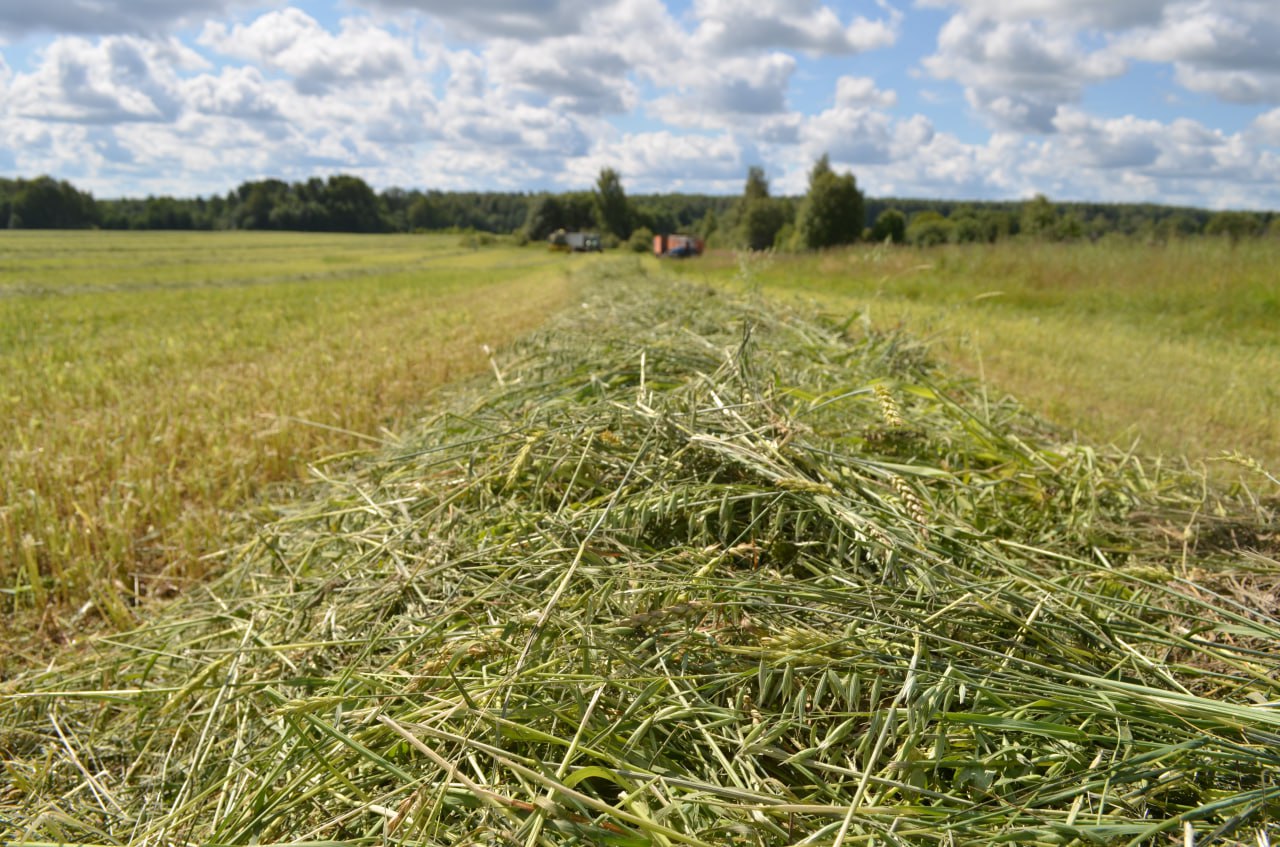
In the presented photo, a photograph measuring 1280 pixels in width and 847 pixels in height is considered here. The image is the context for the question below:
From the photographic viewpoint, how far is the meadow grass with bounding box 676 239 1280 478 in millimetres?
4828

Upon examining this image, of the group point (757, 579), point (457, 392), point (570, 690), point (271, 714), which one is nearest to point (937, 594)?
point (757, 579)

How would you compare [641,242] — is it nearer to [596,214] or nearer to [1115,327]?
Answer: [596,214]

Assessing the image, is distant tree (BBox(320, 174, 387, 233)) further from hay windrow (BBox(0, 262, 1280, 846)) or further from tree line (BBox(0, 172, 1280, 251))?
hay windrow (BBox(0, 262, 1280, 846))

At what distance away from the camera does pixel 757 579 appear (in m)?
1.61

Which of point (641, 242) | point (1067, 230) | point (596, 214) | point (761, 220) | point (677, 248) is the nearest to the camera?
point (1067, 230)

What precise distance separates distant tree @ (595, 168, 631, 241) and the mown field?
170ft

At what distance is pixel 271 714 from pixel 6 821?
0.55m

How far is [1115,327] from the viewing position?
9.22 metres

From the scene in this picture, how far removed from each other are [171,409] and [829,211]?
40392mm

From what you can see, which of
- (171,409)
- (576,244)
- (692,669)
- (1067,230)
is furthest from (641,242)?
(692,669)

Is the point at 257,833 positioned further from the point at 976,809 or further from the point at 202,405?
the point at 202,405

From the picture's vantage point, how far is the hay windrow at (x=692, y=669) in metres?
1.22

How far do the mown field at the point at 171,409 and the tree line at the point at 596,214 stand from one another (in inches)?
1183

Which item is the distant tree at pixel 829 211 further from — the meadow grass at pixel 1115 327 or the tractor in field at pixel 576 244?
the meadow grass at pixel 1115 327
